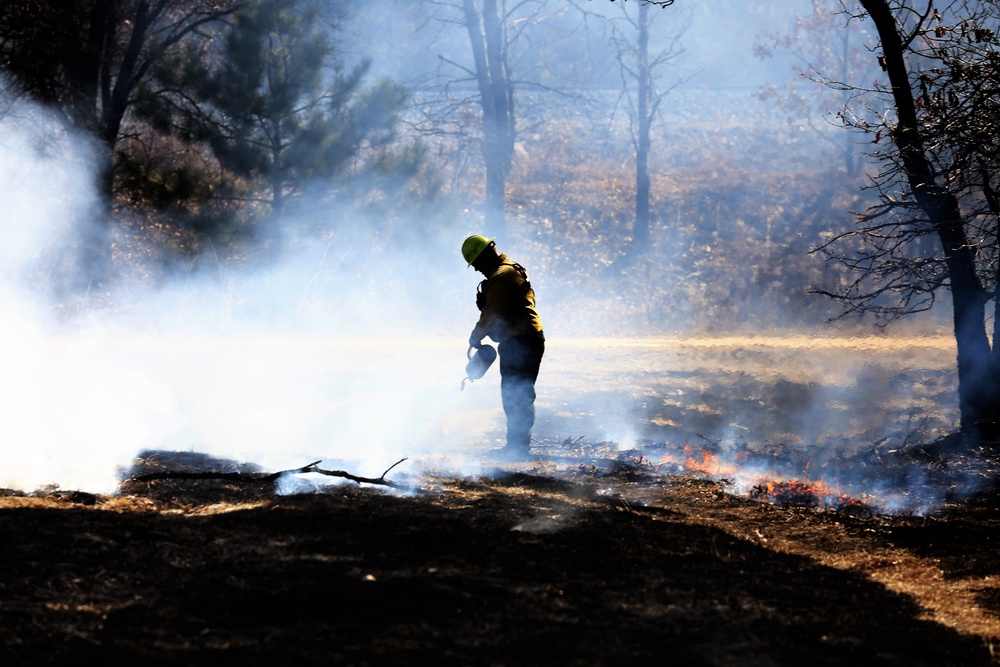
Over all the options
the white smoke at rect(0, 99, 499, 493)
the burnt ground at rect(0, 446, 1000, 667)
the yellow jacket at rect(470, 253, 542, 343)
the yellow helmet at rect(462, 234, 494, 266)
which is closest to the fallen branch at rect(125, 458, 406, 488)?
the burnt ground at rect(0, 446, 1000, 667)

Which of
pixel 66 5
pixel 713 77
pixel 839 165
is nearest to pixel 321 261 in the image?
pixel 66 5

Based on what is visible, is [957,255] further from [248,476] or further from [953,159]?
[248,476]

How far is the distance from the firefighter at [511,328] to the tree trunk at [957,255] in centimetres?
380

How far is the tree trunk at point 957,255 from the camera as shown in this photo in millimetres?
9406

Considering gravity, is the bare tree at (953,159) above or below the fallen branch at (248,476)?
above

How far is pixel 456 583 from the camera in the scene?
467 cm

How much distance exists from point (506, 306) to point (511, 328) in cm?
25

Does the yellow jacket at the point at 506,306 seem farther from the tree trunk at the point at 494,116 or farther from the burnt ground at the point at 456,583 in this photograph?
the tree trunk at the point at 494,116

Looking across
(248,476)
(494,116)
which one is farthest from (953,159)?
(494,116)

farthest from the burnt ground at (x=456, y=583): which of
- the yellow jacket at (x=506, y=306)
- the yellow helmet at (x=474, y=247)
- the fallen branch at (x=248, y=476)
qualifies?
the yellow helmet at (x=474, y=247)

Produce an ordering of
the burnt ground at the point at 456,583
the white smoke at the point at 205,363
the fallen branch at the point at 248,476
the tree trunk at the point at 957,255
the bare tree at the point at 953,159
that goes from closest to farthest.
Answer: the burnt ground at the point at 456,583, the fallen branch at the point at 248,476, the bare tree at the point at 953,159, the white smoke at the point at 205,363, the tree trunk at the point at 957,255

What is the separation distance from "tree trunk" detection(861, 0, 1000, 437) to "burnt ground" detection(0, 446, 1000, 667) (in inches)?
126

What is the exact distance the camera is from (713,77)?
44.8 meters

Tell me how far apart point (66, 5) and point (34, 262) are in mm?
6315
